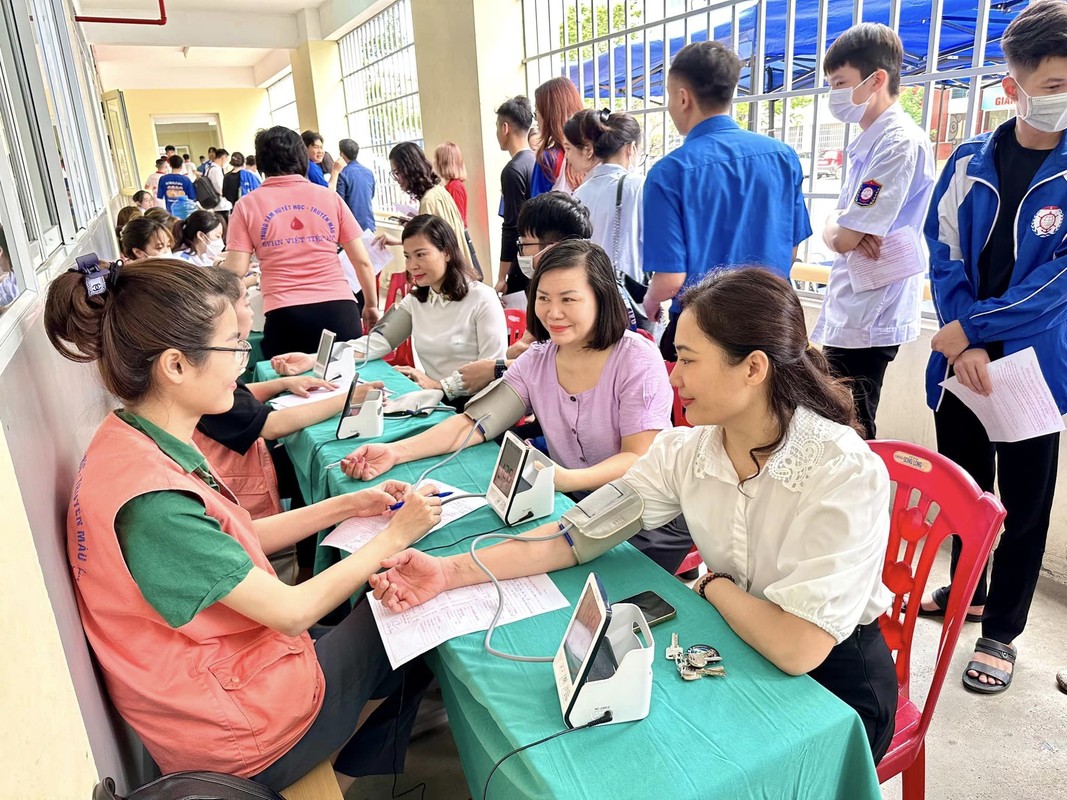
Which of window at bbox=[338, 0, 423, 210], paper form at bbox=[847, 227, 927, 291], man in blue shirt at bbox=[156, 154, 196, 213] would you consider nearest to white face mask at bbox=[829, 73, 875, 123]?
paper form at bbox=[847, 227, 927, 291]

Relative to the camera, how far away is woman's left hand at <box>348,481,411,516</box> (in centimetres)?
151

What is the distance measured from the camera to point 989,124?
2582 mm

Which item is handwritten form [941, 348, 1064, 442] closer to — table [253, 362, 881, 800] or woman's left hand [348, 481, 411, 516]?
table [253, 362, 881, 800]

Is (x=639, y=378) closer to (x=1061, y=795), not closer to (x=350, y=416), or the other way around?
(x=350, y=416)

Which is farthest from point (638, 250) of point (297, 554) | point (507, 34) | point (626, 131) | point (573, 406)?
point (507, 34)

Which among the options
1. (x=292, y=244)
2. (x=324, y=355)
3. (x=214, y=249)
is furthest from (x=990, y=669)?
(x=214, y=249)

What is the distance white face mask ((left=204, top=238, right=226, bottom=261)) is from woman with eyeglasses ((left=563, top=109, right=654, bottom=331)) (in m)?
2.50

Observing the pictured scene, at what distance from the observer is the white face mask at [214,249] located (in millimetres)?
4250

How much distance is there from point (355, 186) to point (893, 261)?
428 centimetres

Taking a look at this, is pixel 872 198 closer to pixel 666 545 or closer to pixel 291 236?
pixel 666 545

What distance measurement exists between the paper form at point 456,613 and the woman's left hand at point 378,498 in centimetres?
31

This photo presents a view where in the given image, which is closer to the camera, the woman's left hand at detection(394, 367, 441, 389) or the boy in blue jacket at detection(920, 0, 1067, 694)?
the boy in blue jacket at detection(920, 0, 1067, 694)

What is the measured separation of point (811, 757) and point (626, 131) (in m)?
2.29

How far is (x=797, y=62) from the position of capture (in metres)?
3.24
